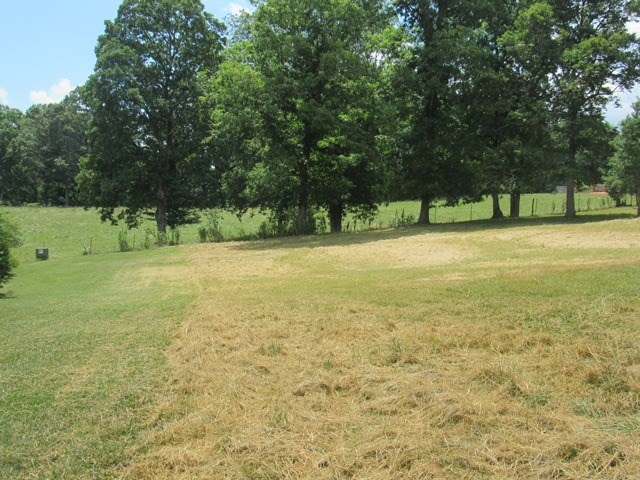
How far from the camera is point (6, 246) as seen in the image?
51.0 ft

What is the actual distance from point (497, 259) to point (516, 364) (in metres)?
9.37

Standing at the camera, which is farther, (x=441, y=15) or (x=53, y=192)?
(x=53, y=192)

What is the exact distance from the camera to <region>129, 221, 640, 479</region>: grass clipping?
4129 millimetres

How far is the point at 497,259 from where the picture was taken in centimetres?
1455

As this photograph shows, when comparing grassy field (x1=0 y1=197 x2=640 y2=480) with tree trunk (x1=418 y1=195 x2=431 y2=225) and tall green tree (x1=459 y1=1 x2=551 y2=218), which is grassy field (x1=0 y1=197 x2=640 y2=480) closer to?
tall green tree (x1=459 y1=1 x2=551 y2=218)

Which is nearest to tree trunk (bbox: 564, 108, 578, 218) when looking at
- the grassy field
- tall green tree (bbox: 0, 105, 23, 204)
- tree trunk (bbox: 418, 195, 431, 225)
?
tree trunk (bbox: 418, 195, 431, 225)

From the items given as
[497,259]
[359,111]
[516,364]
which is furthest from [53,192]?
[516,364]

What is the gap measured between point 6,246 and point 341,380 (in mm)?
14328

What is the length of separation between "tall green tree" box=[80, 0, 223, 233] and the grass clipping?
24.1 metres

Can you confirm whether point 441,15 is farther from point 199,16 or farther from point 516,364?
point 516,364

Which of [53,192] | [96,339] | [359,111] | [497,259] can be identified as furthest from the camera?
[53,192]

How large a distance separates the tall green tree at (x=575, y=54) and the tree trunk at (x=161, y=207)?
77.5 feet

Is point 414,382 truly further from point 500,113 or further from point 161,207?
point 161,207

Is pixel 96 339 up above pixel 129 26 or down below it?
below
